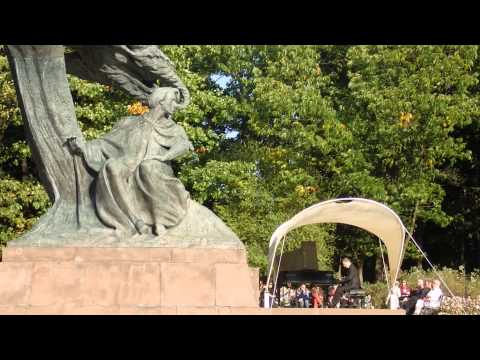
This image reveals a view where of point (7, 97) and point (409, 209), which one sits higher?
point (7, 97)

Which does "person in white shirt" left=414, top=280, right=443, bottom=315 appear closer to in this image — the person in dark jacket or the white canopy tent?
the white canopy tent

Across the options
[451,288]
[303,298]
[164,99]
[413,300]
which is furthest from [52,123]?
[451,288]

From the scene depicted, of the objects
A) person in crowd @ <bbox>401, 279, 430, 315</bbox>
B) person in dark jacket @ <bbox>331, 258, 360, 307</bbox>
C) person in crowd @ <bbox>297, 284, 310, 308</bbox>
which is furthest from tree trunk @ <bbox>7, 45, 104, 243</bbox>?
person in crowd @ <bbox>297, 284, 310, 308</bbox>

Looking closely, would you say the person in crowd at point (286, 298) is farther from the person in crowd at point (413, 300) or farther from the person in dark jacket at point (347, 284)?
the person in crowd at point (413, 300)

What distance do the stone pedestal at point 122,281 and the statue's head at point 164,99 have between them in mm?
2248

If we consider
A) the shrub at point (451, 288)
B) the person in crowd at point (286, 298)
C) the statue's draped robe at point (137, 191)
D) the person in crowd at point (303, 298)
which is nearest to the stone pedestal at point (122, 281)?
the statue's draped robe at point (137, 191)

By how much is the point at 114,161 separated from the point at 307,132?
54.3 feet

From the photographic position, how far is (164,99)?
14.0 metres

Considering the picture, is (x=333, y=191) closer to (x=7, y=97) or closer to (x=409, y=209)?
(x=409, y=209)

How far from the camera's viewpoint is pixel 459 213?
1519 inches

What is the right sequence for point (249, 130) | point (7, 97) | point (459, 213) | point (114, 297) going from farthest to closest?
point (459, 213) < point (249, 130) < point (7, 97) < point (114, 297)

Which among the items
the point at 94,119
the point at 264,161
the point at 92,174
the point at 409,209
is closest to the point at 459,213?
the point at 409,209

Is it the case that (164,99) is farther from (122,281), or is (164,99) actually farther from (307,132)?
(307,132)

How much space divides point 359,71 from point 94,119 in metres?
8.87
